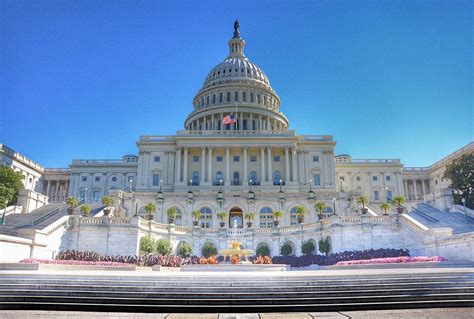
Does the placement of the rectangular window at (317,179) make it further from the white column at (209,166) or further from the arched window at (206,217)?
the arched window at (206,217)

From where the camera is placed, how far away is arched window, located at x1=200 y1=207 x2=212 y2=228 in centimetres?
5500

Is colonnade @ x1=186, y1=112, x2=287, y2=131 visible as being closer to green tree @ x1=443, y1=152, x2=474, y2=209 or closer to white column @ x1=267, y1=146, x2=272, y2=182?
white column @ x1=267, y1=146, x2=272, y2=182

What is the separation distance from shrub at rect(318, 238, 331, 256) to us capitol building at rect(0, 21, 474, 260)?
460 millimetres

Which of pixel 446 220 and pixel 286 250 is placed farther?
pixel 286 250

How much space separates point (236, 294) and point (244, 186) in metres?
62.2

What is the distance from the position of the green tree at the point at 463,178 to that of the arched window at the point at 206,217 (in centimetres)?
3377

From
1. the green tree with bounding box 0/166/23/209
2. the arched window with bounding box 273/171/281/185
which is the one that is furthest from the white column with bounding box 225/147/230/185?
the green tree with bounding box 0/166/23/209

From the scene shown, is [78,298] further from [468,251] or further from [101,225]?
[101,225]

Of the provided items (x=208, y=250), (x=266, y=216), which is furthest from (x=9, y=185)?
(x=266, y=216)

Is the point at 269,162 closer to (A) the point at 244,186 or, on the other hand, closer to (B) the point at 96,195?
(A) the point at 244,186

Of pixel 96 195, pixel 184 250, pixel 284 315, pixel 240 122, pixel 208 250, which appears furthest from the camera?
pixel 240 122

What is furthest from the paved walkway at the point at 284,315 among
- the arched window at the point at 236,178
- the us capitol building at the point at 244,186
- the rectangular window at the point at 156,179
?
the rectangular window at the point at 156,179

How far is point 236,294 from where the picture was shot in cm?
1186

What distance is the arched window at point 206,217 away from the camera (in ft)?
180
